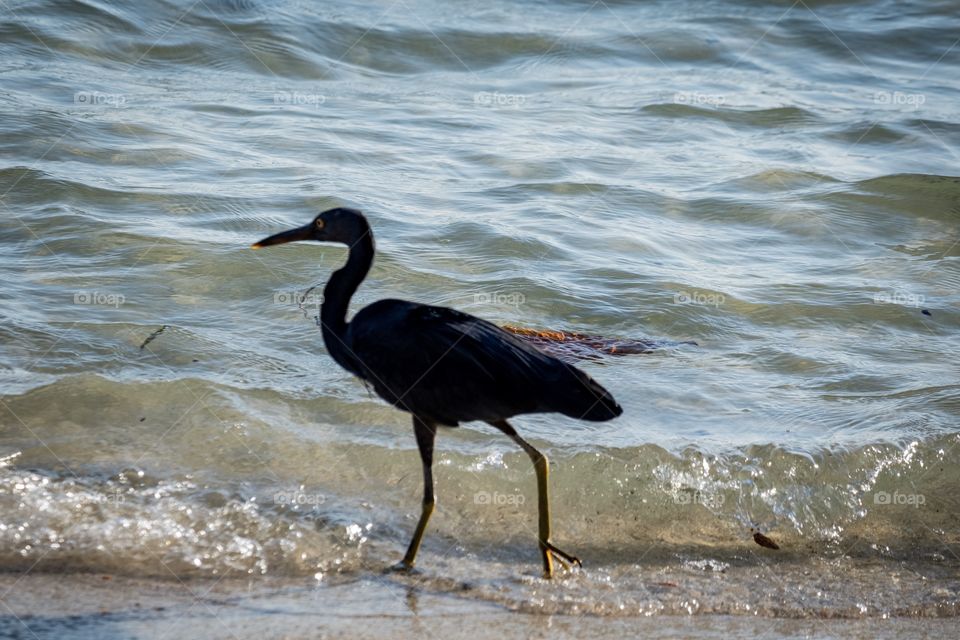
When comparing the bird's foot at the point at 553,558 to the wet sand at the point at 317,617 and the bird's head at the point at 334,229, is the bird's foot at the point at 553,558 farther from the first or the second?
the bird's head at the point at 334,229

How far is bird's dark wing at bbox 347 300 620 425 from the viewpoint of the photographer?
475cm

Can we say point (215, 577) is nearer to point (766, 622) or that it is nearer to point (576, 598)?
point (576, 598)

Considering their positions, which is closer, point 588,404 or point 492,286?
point 588,404

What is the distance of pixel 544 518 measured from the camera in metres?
5.08

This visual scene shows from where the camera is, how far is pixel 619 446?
6.04 m

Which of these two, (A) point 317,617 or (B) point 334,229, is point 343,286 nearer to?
(B) point 334,229

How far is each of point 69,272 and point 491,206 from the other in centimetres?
350

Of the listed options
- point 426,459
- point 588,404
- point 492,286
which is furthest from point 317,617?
point 492,286

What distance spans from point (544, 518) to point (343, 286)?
4.43 ft

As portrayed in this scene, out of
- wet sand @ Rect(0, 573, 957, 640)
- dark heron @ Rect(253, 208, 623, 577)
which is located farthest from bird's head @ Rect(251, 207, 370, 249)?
wet sand @ Rect(0, 573, 957, 640)

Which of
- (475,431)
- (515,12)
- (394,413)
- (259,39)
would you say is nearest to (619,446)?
(475,431)

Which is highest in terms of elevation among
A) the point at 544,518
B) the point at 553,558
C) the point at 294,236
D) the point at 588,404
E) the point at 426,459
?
the point at 294,236

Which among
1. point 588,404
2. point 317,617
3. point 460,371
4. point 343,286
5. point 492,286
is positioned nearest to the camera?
point 317,617

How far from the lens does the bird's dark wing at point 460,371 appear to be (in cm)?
475
